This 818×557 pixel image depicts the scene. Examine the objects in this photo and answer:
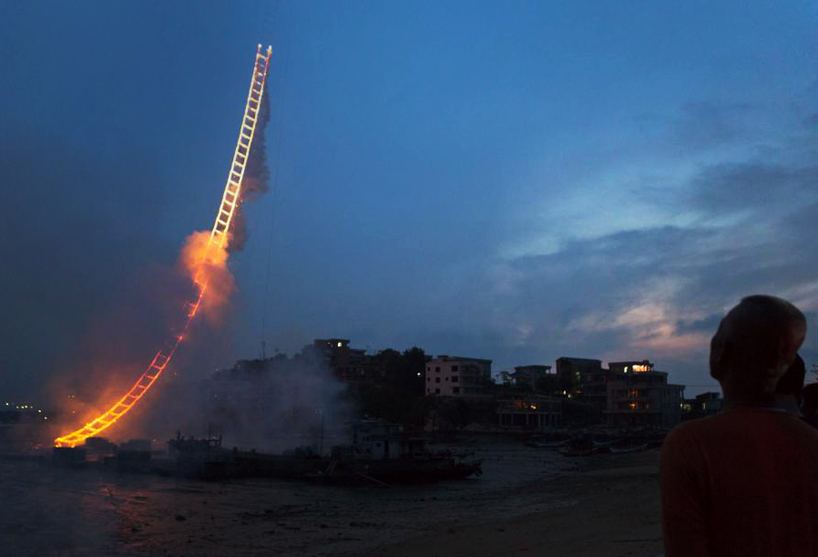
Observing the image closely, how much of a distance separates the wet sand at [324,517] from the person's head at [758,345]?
1482 cm

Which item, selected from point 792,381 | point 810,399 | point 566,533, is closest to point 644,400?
point 566,533

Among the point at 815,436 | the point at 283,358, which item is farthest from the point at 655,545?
the point at 283,358

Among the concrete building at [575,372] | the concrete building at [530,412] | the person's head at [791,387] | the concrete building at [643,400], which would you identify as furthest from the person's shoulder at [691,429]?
the concrete building at [575,372]

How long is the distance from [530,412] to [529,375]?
32118mm

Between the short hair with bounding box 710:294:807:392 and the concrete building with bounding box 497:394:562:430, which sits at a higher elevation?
the short hair with bounding box 710:294:807:392

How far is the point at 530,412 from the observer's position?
12531 centimetres

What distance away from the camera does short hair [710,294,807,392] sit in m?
3.05

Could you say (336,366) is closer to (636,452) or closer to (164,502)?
(636,452)

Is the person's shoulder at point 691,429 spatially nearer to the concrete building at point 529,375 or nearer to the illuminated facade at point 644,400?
the illuminated facade at point 644,400

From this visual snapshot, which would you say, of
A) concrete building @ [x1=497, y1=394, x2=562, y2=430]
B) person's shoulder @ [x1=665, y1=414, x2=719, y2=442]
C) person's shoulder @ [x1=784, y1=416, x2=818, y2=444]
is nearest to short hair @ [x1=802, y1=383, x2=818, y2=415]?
person's shoulder @ [x1=784, y1=416, x2=818, y2=444]

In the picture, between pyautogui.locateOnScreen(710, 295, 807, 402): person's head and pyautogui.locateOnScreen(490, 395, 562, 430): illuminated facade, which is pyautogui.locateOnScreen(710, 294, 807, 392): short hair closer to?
pyautogui.locateOnScreen(710, 295, 807, 402): person's head

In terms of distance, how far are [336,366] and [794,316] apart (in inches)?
5188

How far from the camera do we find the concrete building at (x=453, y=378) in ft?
427

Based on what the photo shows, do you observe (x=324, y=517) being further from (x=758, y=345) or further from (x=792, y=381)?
(x=758, y=345)
